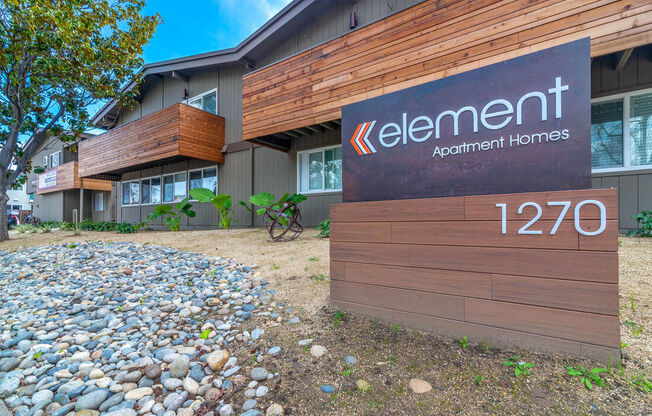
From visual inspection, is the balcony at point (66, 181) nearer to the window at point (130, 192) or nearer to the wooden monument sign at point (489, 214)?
the window at point (130, 192)

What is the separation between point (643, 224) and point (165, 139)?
1108 cm

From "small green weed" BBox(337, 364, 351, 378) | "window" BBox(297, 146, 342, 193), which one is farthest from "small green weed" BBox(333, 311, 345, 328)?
"window" BBox(297, 146, 342, 193)

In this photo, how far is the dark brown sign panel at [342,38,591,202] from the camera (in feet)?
5.06

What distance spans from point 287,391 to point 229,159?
29.1 feet

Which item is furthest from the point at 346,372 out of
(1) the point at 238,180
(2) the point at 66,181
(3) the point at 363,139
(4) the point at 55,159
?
(4) the point at 55,159

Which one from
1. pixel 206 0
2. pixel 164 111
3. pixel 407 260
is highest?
pixel 206 0

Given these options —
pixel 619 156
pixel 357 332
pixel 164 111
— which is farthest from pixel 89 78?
pixel 619 156

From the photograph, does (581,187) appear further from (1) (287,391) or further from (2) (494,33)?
(2) (494,33)

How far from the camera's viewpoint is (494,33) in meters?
3.97

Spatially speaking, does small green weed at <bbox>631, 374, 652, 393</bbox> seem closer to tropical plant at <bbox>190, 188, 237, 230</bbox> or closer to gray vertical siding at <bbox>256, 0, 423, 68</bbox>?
gray vertical siding at <bbox>256, 0, 423, 68</bbox>

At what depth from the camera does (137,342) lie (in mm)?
2131

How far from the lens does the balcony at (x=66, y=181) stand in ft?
49.3

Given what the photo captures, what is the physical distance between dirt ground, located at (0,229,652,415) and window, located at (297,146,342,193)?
194 inches

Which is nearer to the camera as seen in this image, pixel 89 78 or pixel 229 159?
pixel 89 78
